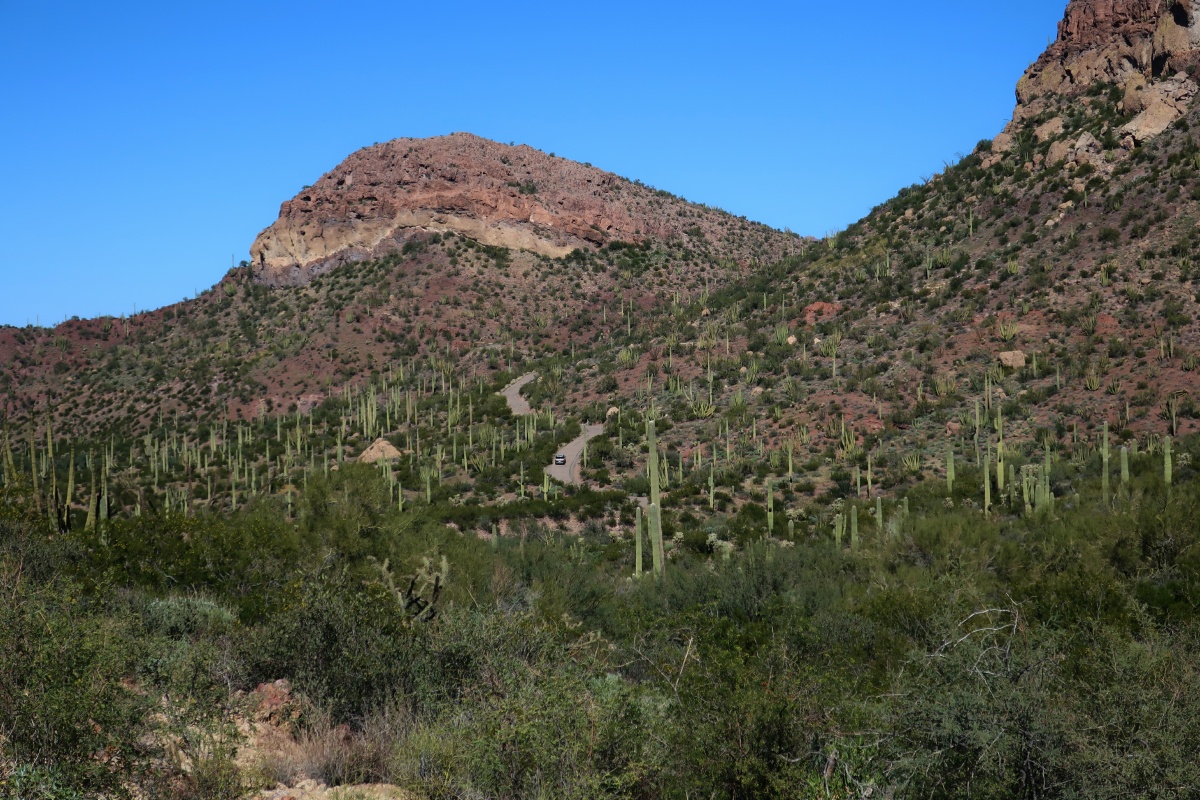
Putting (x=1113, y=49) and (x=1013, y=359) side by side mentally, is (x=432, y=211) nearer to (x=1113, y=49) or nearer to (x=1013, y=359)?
(x=1113, y=49)

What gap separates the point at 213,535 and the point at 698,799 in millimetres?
12043

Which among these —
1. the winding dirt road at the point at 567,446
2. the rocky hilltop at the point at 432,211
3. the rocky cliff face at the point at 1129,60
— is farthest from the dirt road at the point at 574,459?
the rocky hilltop at the point at 432,211

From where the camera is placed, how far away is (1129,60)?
45.0 meters

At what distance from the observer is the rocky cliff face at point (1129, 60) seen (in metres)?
41.3

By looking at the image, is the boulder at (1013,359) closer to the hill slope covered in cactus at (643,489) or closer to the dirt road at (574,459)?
the hill slope covered in cactus at (643,489)

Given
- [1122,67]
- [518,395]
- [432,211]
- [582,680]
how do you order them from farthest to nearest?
[432,211] → [518,395] → [1122,67] → [582,680]

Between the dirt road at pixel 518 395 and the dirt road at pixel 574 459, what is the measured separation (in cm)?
549

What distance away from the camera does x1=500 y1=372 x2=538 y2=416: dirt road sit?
159 ft

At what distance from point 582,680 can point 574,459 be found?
105ft

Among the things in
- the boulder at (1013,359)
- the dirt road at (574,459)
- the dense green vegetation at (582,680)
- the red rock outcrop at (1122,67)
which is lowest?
the dense green vegetation at (582,680)

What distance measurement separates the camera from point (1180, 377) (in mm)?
30578

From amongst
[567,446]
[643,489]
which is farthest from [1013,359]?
[567,446]

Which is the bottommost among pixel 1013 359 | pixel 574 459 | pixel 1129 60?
pixel 574 459

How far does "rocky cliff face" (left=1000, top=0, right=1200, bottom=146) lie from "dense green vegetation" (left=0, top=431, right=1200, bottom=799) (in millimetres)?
34171
